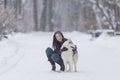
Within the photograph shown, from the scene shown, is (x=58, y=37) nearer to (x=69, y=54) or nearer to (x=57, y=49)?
(x=57, y=49)

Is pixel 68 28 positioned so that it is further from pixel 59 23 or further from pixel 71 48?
pixel 71 48

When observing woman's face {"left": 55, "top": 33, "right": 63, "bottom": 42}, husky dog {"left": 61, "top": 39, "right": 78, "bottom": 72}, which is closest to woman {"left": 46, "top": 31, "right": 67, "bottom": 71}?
woman's face {"left": 55, "top": 33, "right": 63, "bottom": 42}

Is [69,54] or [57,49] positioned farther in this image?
[57,49]

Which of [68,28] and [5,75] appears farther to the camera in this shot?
[68,28]

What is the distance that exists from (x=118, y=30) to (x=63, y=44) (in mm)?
28491

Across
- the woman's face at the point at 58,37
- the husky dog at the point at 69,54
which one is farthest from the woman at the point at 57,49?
the husky dog at the point at 69,54

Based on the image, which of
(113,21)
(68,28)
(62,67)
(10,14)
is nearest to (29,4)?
(68,28)

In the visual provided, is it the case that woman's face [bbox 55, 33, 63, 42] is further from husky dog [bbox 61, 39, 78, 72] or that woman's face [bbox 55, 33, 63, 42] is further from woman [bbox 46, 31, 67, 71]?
husky dog [bbox 61, 39, 78, 72]

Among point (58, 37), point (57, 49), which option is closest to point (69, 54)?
point (57, 49)

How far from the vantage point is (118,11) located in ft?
131

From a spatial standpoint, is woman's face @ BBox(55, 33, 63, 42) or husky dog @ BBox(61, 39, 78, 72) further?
woman's face @ BBox(55, 33, 63, 42)

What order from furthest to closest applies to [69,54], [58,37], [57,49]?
[57,49] < [58,37] < [69,54]

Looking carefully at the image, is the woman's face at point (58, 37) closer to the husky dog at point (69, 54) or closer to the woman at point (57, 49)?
the woman at point (57, 49)

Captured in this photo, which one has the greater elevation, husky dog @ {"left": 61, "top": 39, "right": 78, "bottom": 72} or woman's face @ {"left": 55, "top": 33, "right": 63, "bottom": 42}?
woman's face @ {"left": 55, "top": 33, "right": 63, "bottom": 42}
